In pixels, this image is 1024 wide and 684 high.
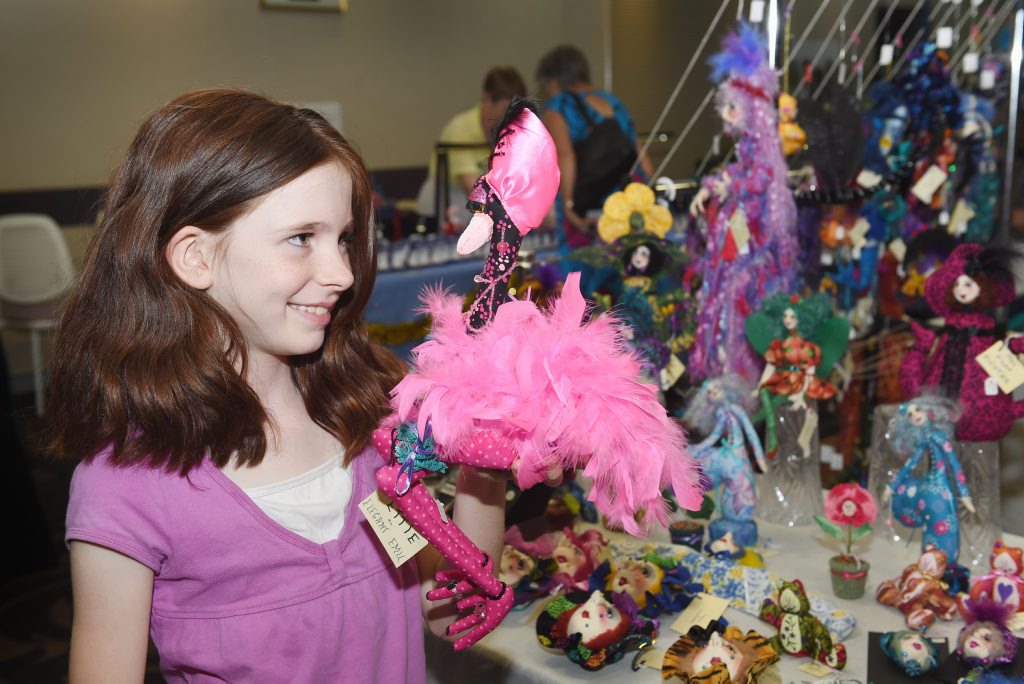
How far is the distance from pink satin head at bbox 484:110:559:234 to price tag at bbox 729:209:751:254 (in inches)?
50.3

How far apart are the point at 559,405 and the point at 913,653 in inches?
27.4

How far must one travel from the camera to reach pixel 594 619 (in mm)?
1300

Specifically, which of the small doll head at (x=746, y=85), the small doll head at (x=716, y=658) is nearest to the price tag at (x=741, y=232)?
the small doll head at (x=746, y=85)

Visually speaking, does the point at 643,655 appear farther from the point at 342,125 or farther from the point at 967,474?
the point at 342,125

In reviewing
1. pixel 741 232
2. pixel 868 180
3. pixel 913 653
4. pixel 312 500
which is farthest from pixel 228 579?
→ pixel 868 180

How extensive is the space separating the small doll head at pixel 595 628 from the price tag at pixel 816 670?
0.20m

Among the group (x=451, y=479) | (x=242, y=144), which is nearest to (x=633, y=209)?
(x=451, y=479)

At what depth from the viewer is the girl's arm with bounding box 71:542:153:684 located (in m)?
0.92

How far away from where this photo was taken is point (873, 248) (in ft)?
8.91

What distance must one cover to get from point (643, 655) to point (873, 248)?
5.79ft

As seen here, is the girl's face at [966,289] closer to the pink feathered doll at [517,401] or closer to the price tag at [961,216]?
the pink feathered doll at [517,401]

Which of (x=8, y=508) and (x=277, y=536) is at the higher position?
(x=277, y=536)

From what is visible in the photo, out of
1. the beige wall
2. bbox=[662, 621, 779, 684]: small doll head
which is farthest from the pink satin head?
the beige wall

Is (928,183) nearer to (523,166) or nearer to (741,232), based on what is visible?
(741,232)
